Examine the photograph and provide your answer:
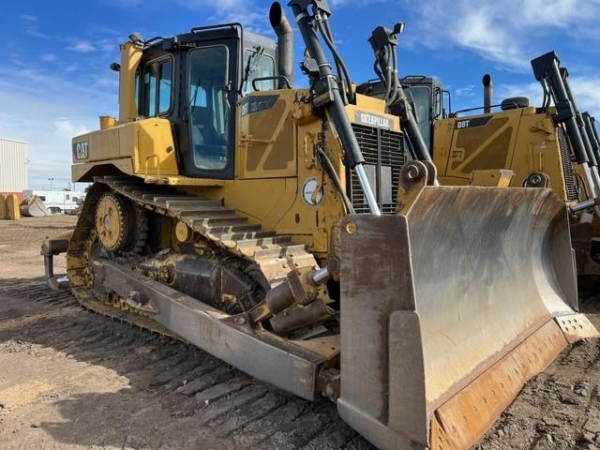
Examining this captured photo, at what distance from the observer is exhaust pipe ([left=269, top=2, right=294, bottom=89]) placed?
15.0 ft

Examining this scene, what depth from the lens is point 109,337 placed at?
16.5ft

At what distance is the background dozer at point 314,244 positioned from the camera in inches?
101

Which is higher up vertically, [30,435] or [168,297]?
[168,297]

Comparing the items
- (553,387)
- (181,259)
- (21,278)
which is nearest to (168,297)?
(181,259)

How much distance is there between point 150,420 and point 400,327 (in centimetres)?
182

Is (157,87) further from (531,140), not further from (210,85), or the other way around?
(531,140)

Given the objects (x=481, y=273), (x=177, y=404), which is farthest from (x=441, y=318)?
(x=177, y=404)

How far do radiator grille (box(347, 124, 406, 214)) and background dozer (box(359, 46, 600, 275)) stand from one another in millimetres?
2345

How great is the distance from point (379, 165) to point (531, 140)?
477cm

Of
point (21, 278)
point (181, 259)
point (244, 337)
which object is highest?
point (181, 259)

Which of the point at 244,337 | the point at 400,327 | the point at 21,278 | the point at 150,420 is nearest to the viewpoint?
the point at 400,327

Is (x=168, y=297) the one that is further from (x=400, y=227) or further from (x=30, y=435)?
(x=400, y=227)

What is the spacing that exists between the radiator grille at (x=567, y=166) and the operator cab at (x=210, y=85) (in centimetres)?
513

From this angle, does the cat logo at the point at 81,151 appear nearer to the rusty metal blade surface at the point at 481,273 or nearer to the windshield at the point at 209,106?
the windshield at the point at 209,106
